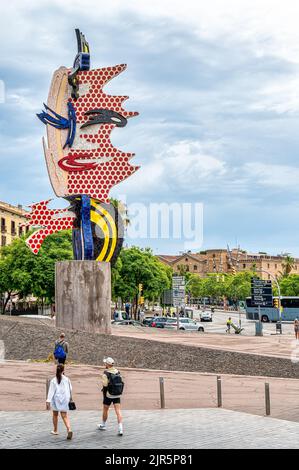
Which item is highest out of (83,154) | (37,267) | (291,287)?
(83,154)

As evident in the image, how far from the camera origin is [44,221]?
3344cm

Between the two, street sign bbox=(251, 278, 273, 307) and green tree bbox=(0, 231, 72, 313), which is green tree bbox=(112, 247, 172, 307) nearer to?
green tree bbox=(0, 231, 72, 313)

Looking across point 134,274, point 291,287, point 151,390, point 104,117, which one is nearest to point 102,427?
point 151,390

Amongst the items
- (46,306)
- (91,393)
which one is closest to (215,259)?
(46,306)

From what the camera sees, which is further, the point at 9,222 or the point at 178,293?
the point at 9,222

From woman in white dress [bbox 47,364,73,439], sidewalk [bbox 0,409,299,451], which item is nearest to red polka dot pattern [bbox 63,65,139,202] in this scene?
sidewalk [bbox 0,409,299,451]

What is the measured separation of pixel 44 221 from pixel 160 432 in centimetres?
2090

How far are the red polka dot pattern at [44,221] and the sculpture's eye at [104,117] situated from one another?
4.46 m

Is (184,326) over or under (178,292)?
under

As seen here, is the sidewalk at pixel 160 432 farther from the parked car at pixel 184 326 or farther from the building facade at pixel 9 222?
the building facade at pixel 9 222

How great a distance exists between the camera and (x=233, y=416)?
52.2ft

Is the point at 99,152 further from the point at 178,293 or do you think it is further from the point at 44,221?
the point at 178,293
